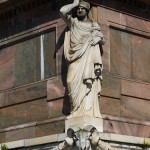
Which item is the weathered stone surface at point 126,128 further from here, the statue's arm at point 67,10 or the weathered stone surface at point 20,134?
the statue's arm at point 67,10

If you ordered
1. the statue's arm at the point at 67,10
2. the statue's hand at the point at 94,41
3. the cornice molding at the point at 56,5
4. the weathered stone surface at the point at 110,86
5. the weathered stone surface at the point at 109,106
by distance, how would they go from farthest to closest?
the cornice molding at the point at 56,5
the weathered stone surface at the point at 110,86
the weathered stone surface at the point at 109,106
the statue's arm at the point at 67,10
the statue's hand at the point at 94,41

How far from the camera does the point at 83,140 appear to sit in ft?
50.6

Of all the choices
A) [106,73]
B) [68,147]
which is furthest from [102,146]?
[106,73]

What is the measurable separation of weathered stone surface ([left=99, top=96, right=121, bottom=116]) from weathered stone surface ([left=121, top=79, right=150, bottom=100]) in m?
0.39

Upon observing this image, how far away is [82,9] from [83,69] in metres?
1.42

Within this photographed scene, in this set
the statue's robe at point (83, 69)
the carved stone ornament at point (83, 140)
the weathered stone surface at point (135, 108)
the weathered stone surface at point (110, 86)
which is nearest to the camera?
the carved stone ornament at point (83, 140)

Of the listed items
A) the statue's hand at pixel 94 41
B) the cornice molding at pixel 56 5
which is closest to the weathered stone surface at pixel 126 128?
the statue's hand at pixel 94 41

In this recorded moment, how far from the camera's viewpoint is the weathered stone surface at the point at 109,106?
1645 centimetres

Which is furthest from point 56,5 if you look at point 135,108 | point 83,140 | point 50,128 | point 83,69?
point 83,140

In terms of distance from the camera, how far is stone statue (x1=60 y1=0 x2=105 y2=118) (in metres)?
15.9

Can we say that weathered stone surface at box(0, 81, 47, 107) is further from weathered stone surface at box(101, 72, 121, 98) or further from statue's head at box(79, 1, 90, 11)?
statue's head at box(79, 1, 90, 11)

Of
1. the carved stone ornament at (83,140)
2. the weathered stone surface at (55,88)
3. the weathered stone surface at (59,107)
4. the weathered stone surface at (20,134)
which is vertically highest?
the weathered stone surface at (55,88)

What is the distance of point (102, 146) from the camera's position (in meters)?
15.7

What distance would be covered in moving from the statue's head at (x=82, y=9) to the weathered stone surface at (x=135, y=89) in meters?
1.79
